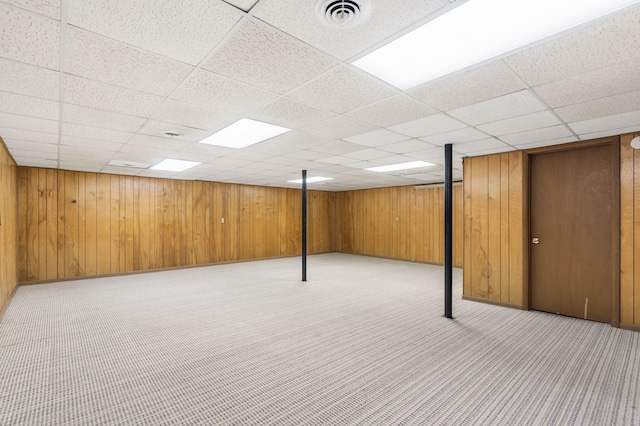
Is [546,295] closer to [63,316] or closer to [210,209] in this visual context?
[63,316]

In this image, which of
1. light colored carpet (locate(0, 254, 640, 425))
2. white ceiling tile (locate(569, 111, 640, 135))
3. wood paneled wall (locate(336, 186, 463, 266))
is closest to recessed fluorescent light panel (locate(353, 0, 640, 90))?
white ceiling tile (locate(569, 111, 640, 135))

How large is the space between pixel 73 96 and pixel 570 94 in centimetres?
407

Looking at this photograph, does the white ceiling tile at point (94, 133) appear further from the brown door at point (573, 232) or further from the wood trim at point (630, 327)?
the wood trim at point (630, 327)

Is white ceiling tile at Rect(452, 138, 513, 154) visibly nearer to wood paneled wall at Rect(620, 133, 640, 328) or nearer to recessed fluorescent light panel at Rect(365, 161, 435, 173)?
recessed fluorescent light panel at Rect(365, 161, 435, 173)

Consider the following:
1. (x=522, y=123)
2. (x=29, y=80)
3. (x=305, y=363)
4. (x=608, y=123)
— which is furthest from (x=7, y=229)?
(x=608, y=123)

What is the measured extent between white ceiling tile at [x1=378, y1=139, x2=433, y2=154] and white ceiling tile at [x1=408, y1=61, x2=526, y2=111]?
1.37m

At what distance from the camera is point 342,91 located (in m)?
2.46

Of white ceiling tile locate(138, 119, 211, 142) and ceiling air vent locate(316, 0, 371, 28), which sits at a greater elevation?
ceiling air vent locate(316, 0, 371, 28)

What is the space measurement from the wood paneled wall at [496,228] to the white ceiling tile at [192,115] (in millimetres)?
3970

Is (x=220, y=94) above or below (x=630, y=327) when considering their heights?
above

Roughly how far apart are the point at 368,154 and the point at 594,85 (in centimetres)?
293

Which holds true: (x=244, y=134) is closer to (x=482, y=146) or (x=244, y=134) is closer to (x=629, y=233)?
(x=482, y=146)

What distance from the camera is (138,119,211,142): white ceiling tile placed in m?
3.32

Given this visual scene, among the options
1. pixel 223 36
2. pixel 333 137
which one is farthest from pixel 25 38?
pixel 333 137
